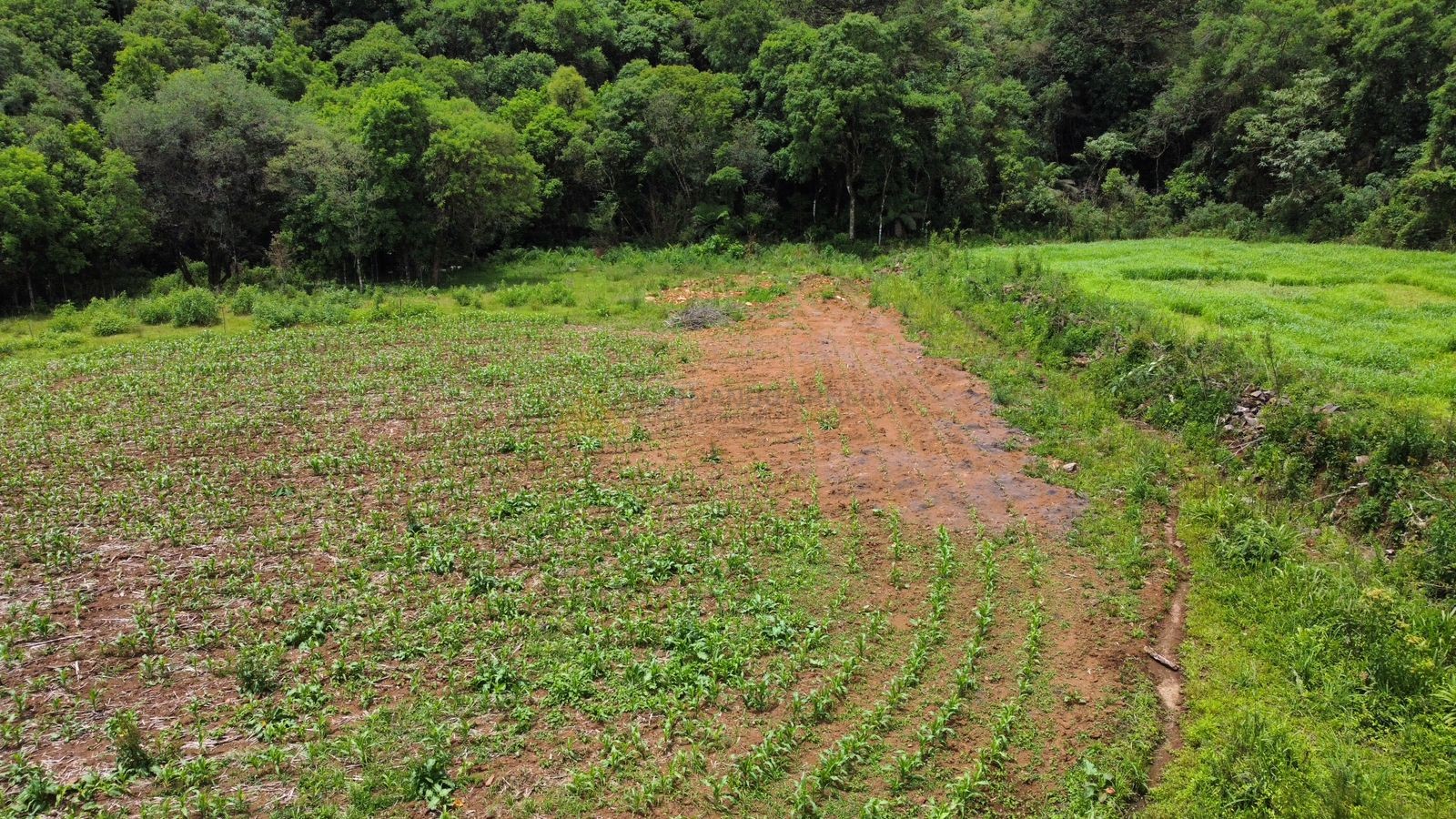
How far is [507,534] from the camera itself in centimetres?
1055

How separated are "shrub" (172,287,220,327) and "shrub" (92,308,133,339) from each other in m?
1.24

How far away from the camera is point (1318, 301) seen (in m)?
17.5

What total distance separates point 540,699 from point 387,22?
54207 millimetres

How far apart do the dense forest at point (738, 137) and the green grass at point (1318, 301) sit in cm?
750

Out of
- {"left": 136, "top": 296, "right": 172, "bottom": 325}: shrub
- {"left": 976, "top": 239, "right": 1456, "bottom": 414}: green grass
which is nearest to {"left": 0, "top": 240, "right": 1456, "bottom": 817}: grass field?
{"left": 976, "top": 239, "right": 1456, "bottom": 414}: green grass

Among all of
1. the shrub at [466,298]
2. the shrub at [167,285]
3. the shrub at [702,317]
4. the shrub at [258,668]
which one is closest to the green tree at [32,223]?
the shrub at [167,285]

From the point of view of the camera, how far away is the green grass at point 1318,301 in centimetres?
1286

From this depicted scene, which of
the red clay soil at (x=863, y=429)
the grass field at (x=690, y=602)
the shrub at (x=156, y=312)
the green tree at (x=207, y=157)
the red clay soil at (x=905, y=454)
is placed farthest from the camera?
the green tree at (x=207, y=157)

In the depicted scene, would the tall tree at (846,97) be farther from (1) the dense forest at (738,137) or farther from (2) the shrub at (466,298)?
(2) the shrub at (466,298)

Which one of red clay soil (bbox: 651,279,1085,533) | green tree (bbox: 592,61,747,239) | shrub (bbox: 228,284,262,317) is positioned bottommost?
red clay soil (bbox: 651,279,1085,533)

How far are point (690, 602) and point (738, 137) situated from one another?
3031 cm

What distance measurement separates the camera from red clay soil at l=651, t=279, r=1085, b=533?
11.6m

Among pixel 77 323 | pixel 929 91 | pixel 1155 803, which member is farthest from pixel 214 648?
pixel 929 91

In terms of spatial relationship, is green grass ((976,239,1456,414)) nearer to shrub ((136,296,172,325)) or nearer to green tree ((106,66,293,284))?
shrub ((136,296,172,325))
